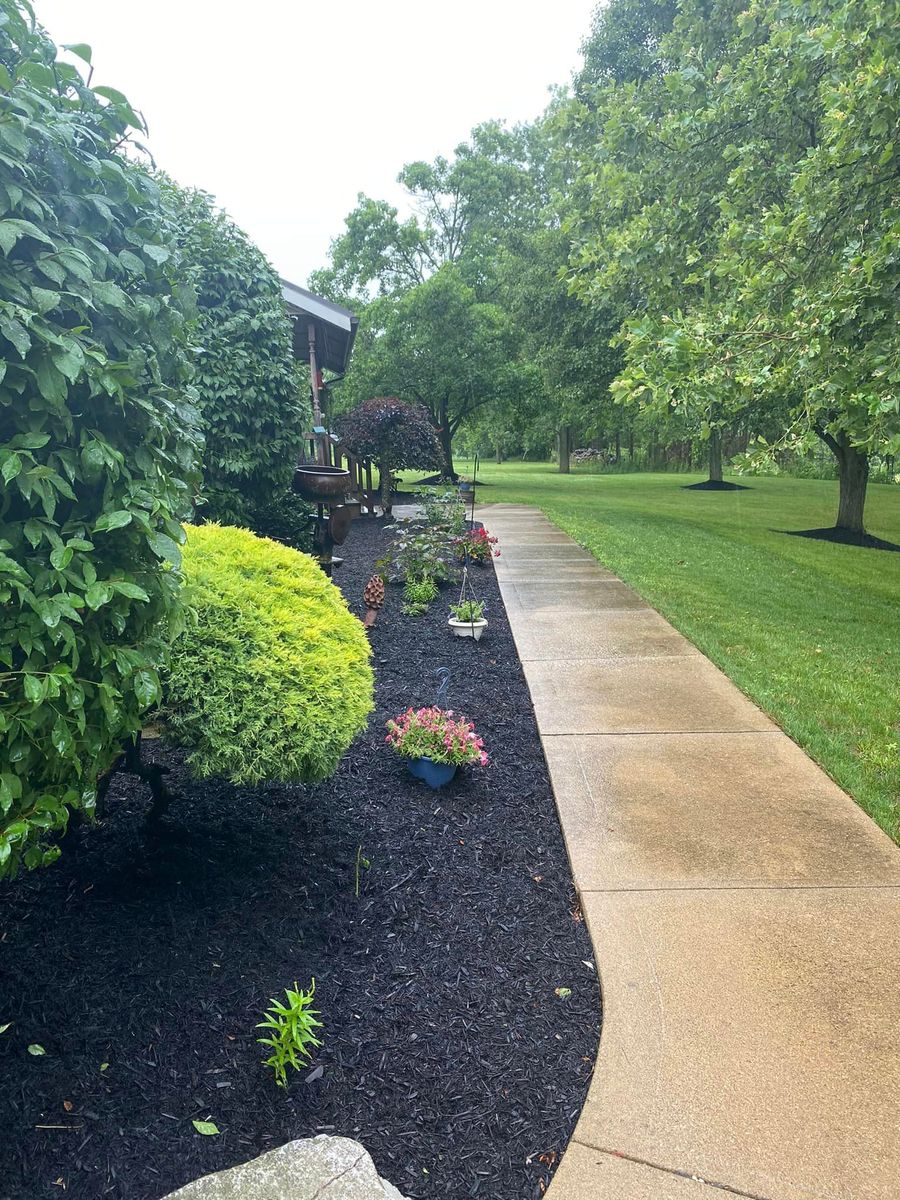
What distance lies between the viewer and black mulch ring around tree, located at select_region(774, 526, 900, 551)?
45.1 ft

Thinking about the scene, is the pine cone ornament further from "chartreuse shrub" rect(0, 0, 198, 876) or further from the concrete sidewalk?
"chartreuse shrub" rect(0, 0, 198, 876)

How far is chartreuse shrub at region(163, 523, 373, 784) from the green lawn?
2.54 meters

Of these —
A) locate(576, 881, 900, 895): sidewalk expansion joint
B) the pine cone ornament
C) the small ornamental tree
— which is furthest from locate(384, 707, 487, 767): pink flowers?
the small ornamental tree

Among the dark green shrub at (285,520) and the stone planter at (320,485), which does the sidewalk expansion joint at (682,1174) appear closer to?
the dark green shrub at (285,520)

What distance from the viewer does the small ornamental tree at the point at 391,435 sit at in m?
14.2

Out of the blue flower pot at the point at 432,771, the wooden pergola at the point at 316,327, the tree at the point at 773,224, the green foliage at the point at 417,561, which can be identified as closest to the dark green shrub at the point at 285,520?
the green foliage at the point at 417,561

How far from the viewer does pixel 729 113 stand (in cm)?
747

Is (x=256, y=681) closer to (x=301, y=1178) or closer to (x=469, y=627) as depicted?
(x=301, y=1178)

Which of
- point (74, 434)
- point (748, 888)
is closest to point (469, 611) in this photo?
point (748, 888)

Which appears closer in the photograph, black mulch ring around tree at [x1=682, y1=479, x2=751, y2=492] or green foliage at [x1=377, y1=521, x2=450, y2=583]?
green foliage at [x1=377, y1=521, x2=450, y2=583]

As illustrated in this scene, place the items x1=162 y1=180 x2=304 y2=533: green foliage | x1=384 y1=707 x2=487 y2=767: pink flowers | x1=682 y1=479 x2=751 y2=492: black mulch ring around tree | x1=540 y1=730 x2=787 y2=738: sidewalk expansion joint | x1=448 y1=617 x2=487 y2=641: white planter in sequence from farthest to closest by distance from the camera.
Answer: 1. x1=682 y1=479 x2=751 y2=492: black mulch ring around tree
2. x1=448 y1=617 x2=487 y2=641: white planter
3. x1=162 y1=180 x2=304 y2=533: green foliage
4. x1=540 y1=730 x2=787 y2=738: sidewalk expansion joint
5. x1=384 y1=707 x2=487 y2=767: pink flowers

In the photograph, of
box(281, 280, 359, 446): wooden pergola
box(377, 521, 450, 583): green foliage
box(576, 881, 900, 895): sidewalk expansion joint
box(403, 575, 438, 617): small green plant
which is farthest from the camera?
box(281, 280, 359, 446): wooden pergola

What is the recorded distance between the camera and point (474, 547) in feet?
30.3

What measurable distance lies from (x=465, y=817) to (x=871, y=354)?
425 cm
